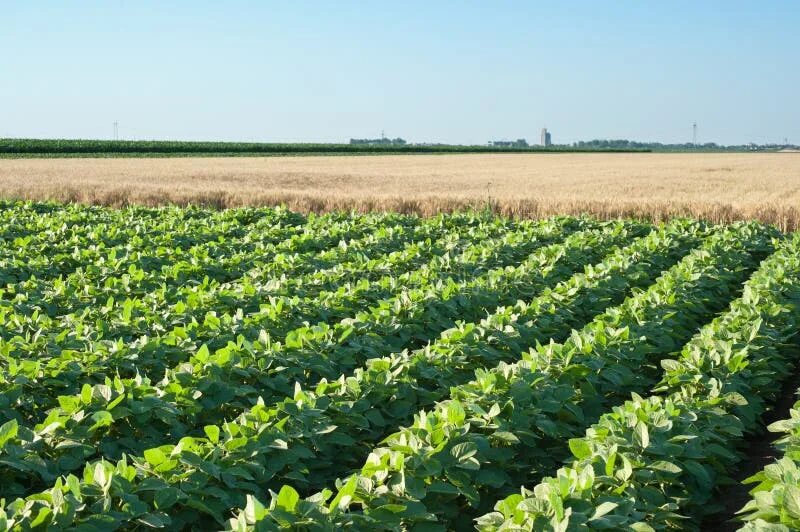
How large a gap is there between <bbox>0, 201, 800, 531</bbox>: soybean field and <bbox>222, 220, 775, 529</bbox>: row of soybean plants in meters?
0.02

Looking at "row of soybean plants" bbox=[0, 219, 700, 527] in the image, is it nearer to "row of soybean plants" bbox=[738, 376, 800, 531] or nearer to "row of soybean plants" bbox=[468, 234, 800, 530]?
"row of soybean plants" bbox=[468, 234, 800, 530]

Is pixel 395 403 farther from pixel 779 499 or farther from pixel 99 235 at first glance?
pixel 99 235

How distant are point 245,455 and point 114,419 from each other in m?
1.00

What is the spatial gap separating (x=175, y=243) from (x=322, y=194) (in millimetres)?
9730

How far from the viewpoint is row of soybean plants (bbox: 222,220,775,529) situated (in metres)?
3.38

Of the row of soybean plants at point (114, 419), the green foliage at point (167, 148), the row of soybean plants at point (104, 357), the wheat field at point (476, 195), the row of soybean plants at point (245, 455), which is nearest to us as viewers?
the row of soybean plants at point (245, 455)

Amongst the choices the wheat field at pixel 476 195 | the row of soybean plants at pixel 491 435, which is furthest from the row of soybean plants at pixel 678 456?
the wheat field at pixel 476 195

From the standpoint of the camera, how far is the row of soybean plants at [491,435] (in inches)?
133

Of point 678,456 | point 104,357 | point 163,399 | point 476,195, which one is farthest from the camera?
point 476,195

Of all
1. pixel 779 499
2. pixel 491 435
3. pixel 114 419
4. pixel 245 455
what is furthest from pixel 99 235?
pixel 779 499

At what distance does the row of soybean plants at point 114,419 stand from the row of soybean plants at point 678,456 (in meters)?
2.16

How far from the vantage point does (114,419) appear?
4.50 m

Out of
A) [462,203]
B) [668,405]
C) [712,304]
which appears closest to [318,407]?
[668,405]

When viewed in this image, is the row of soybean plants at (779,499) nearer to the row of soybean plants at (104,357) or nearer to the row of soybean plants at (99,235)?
the row of soybean plants at (104,357)
